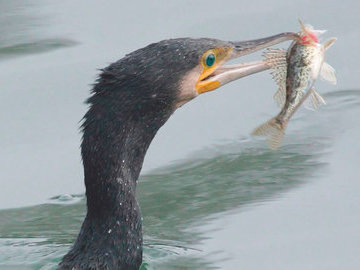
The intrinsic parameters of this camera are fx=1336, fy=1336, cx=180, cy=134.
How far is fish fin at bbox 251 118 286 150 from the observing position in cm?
685

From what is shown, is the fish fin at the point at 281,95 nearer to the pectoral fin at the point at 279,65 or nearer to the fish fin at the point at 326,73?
the pectoral fin at the point at 279,65

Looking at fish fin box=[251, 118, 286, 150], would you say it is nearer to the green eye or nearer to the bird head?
the bird head

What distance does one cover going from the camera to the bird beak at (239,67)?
6.64m

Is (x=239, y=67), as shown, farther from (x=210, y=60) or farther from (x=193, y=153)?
(x=193, y=153)

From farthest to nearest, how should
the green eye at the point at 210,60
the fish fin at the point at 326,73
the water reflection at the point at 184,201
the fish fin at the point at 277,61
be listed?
the water reflection at the point at 184,201 < the fish fin at the point at 326,73 < the fish fin at the point at 277,61 < the green eye at the point at 210,60

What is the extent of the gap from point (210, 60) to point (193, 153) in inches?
69.1

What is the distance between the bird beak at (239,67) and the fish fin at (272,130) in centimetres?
33

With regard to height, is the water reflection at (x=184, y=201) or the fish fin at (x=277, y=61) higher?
the fish fin at (x=277, y=61)

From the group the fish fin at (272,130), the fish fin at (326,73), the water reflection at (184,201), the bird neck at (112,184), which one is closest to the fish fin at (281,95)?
the fish fin at (272,130)

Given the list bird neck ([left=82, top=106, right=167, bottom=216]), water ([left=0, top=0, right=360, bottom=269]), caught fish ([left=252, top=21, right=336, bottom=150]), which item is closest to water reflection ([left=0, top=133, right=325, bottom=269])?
water ([left=0, top=0, right=360, bottom=269])

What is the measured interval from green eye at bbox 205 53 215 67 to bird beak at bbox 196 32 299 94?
2.3 inches

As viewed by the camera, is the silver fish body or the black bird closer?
the black bird

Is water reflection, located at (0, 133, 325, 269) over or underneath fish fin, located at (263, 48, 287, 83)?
underneath

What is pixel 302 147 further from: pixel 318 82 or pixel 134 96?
pixel 134 96
